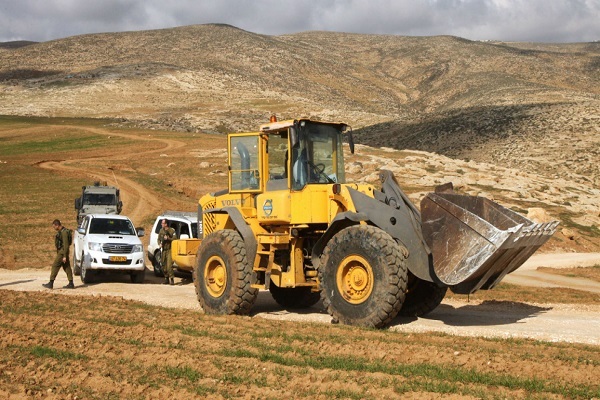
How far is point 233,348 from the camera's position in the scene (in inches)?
425

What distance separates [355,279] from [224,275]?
2.93 meters

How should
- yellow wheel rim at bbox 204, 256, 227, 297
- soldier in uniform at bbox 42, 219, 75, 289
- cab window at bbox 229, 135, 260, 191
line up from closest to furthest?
cab window at bbox 229, 135, 260, 191 → yellow wheel rim at bbox 204, 256, 227, 297 → soldier in uniform at bbox 42, 219, 75, 289

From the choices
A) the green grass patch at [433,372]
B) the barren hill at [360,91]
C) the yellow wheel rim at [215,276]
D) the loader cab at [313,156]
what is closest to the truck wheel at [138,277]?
the yellow wheel rim at [215,276]

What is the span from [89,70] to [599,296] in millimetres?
98686

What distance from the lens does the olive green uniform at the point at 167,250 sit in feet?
71.8

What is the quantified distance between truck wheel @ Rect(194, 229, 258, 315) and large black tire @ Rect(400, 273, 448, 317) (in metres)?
2.73

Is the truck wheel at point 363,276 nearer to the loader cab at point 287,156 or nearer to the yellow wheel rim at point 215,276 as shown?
the loader cab at point 287,156

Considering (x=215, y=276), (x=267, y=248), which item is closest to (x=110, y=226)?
(x=215, y=276)

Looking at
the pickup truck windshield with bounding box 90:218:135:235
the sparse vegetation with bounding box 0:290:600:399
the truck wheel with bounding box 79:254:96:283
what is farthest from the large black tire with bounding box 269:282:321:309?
the pickup truck windshield with bounding box 90:218:135:235

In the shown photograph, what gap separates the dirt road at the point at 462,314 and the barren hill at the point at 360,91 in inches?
848

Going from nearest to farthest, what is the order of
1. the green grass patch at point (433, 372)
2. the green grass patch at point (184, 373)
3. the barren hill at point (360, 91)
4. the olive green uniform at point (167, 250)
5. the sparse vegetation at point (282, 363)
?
1. the green grass patch at point (433, 372)
2. the sparse vegetation at point (282, 363)
3. the green grass patch at point (184, 373)
4. the olive green uniform at point (167, 250)
5. the barren hill at point (360, 91)

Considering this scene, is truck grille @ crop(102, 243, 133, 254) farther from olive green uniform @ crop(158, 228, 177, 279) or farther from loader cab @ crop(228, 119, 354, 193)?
loader cab @ crop(228, 119, 354, 193)

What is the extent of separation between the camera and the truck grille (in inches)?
851

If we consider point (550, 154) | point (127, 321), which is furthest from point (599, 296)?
point (550, 154)
